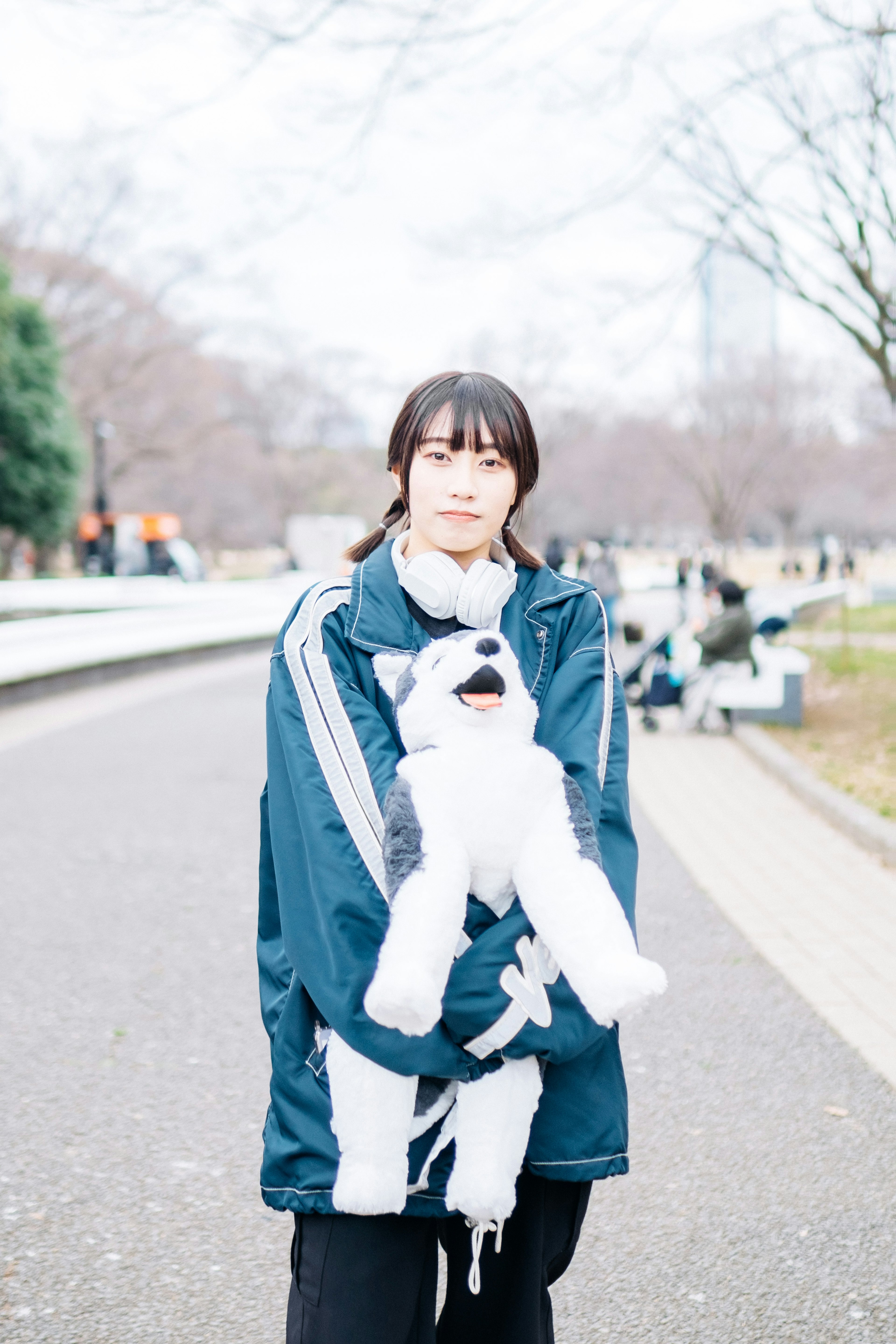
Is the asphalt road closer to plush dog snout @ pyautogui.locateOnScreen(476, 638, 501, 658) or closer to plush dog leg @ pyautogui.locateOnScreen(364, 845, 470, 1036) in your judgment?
plush dog leg @ pyautogui.locateOnScreen(364, 845, 470, 1036)

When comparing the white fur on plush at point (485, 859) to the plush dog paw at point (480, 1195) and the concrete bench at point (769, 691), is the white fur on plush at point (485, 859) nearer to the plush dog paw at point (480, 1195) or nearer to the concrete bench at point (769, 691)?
the plush dog paw at point (480, 1195)

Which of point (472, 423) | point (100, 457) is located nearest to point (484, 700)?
point (472, 423)

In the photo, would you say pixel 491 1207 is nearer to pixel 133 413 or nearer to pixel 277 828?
pixel 277 828

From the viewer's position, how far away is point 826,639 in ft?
71.1

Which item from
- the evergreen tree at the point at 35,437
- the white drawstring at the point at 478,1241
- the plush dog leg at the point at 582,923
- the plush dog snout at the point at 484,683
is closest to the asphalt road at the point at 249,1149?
the white drawstring at the point at 478,1241

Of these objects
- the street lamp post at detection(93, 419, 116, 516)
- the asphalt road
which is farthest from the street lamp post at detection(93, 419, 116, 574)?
the asphalt road

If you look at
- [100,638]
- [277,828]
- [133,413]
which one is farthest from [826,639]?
[133,413]

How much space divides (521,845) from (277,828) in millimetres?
367

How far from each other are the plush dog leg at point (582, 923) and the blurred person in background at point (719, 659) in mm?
9600

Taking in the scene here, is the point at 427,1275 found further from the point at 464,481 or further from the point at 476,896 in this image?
the point at 464,481

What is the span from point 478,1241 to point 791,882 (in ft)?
15.7

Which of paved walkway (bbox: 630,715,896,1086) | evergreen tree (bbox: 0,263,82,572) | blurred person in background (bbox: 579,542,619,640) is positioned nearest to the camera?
paved walkway (bbox: 630,715,896,1086)

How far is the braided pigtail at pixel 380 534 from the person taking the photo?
1.93 metres

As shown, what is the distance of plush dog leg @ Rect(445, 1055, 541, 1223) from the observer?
153 cm
